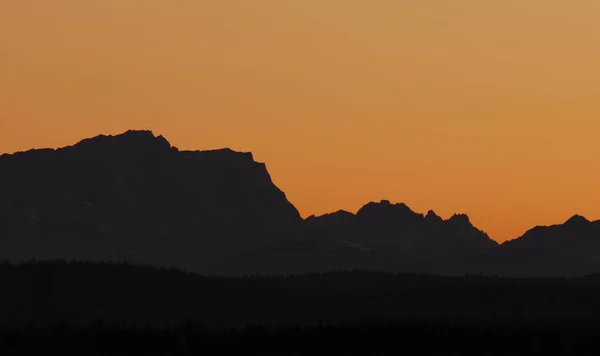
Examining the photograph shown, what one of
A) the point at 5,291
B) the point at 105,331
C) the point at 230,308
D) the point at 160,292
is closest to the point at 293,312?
the point at 230,308

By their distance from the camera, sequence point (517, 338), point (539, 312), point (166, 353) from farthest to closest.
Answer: point (539, 312), point (517, 338), point (166, 353)

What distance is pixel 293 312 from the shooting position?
85.6 m

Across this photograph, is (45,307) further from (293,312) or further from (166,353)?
(166,353)

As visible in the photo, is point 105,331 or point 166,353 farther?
point 105,331

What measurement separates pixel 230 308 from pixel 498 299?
57.0 ft

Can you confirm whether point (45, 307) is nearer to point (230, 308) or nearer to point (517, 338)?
point (230, 308)

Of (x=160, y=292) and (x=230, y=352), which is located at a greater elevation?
(x=160, y=292)

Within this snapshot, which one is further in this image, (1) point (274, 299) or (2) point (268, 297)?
(2) point (268, 297)

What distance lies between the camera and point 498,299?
8525cm

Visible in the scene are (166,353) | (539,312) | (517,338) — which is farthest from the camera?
(539,312)

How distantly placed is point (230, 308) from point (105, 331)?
35.0 m

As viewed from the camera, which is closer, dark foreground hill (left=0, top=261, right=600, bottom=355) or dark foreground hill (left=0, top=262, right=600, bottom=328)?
dark foreground hill (left=0, top=261, right=600, bottom=355)

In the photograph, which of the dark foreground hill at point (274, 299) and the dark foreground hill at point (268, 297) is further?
the dark foreground hill at point (268, 297)

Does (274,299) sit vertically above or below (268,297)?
below
